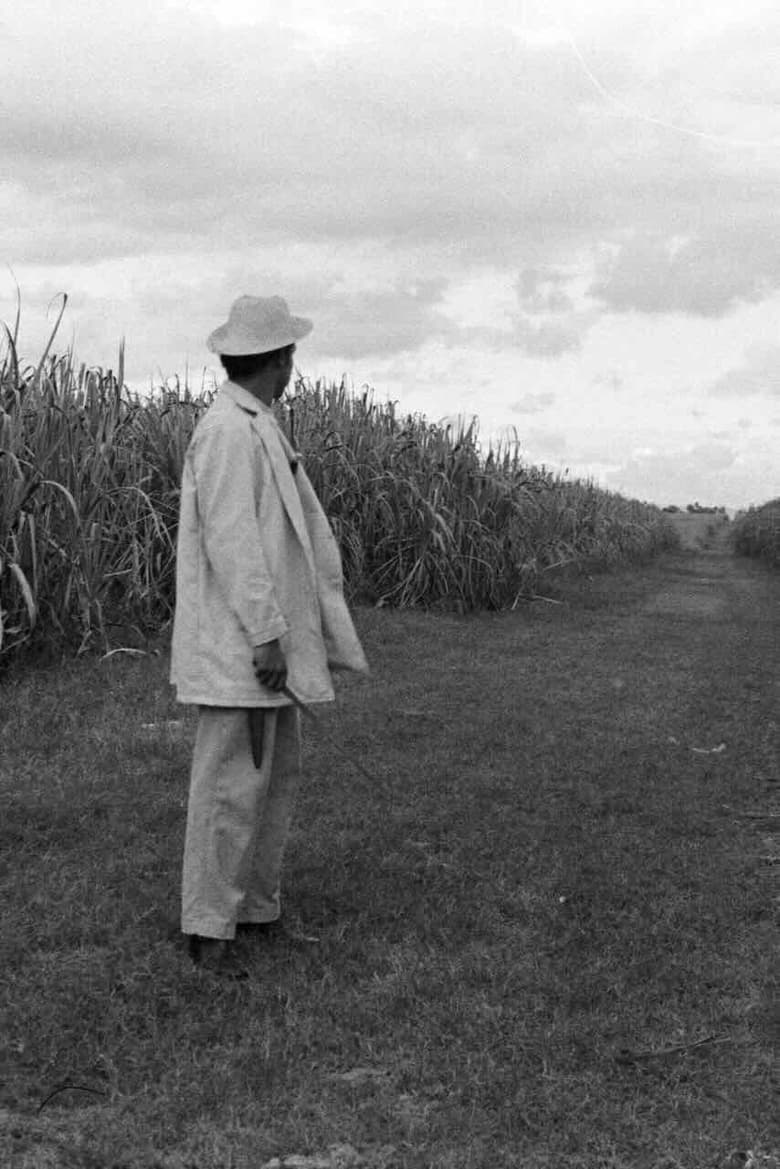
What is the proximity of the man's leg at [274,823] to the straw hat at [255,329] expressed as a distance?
1.05 metres

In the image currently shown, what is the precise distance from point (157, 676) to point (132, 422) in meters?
2.68

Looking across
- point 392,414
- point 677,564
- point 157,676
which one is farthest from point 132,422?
point 677,564

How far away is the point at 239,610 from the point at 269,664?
0.56 feet

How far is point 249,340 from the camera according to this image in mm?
3457

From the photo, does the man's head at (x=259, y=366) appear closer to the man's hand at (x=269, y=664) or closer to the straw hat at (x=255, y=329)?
the straw hat at (x=255, y=329)

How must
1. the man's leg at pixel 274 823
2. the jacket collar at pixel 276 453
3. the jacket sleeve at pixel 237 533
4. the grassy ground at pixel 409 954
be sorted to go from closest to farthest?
the grassy ground at pixel 409 954 → the jacket sleeve at pixel 237 533 → the jacket collar at pixel 276 453 → the man's leg at pixel 274 823

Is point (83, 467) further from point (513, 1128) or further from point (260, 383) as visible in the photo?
point (513, 1128)

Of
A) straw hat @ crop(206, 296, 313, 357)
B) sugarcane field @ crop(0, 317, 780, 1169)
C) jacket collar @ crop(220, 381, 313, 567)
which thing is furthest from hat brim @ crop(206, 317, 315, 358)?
sugarcane field @ crop(0, 317, 780, 1169)

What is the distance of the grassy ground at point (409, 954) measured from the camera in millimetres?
2791

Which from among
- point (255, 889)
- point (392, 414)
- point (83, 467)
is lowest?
point (255, 889)

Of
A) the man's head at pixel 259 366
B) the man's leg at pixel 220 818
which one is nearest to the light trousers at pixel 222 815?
the man's leg at pixel 220 818

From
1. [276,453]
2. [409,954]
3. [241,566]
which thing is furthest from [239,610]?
[409,954]

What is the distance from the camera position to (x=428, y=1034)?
3.23m

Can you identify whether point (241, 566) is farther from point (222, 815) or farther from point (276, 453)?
point (222, 815)
